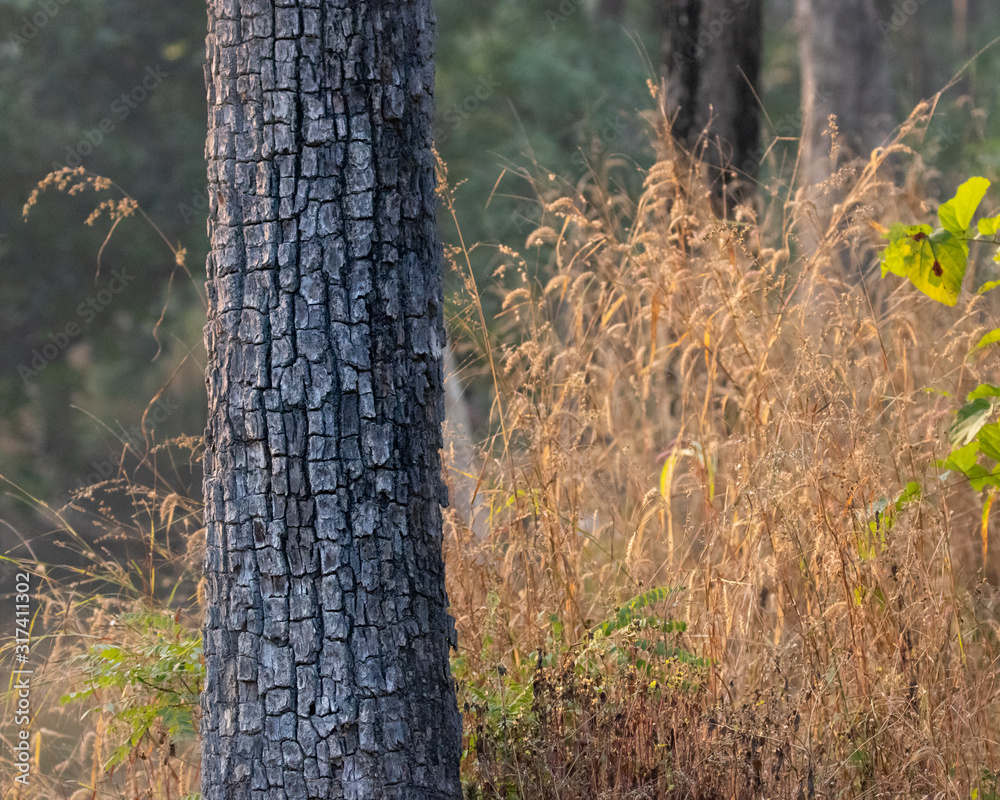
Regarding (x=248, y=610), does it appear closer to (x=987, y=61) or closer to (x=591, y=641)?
(x=591, y=641)

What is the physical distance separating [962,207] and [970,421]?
508mm

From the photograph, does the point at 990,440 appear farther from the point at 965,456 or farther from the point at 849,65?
the point at 849,65

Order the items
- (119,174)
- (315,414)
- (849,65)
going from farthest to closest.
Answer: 1. (119,174)
2. (849,65)
3. (315,414)

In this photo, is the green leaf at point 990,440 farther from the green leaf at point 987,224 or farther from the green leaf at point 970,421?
the green leaf at point 987,224

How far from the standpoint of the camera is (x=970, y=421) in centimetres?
192

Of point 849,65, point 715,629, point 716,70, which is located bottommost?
point 715,629

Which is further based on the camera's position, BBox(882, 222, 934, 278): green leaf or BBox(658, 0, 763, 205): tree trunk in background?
BBox(658, 0, 763, 205): tree trunk in background

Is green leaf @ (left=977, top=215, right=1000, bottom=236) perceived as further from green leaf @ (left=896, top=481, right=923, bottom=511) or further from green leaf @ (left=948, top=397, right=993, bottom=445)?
green leaf @ (left=896, top=481, right=923, bottom=511)

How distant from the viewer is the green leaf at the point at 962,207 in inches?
77.7

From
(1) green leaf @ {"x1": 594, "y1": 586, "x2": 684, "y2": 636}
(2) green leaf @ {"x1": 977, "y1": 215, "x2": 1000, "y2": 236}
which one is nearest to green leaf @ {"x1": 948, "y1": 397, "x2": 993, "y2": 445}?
(2) green leaf @ {"x1": 977, "y1": 215, "x2": 1000, "y2": 236}

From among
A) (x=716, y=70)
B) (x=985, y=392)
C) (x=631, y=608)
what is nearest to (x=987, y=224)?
(x=985, y=392)

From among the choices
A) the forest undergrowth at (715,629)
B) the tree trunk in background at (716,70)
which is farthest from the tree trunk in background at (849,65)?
the forest undergrowth at (715,629)

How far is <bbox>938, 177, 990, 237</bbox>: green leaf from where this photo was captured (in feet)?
6.47

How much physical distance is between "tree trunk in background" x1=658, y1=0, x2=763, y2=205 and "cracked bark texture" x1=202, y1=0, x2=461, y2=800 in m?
2.88
